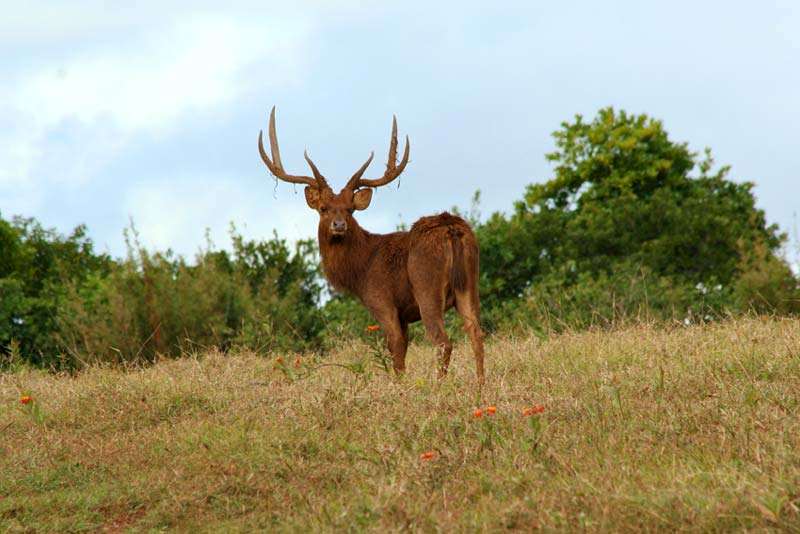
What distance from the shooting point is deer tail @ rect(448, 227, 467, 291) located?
9969 mm

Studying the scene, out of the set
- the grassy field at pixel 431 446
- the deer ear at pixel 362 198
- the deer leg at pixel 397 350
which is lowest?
the grassy field at pixel 431 446

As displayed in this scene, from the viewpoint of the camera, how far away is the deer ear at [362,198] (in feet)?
35.6

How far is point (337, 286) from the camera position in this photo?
10.9m

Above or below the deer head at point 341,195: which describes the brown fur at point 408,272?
below

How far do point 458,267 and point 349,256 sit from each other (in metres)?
1.24

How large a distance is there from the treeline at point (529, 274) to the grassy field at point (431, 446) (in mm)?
4007

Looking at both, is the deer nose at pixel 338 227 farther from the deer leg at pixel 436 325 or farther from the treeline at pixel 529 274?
the treeline at pixel 529 274

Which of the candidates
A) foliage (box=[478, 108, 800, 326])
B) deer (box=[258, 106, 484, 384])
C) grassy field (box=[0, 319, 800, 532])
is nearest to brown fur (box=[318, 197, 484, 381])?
deer (box=[258, 106, 484, 384])

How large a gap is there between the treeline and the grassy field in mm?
4007

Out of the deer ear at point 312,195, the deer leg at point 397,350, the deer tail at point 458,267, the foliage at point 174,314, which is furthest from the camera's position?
the foliage at point 174,314

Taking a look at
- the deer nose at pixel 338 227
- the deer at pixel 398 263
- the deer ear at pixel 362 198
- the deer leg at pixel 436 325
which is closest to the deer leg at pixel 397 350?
the deer at pixel 398 263

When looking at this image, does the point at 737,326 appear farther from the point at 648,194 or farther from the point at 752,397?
the point at 648,194

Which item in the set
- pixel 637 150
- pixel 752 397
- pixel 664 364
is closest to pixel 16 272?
pixel 637 150

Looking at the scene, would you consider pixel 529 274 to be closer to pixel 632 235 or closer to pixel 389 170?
pixel 632 235
